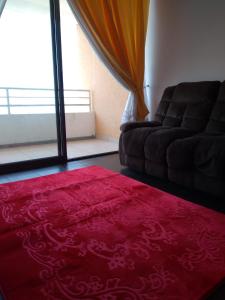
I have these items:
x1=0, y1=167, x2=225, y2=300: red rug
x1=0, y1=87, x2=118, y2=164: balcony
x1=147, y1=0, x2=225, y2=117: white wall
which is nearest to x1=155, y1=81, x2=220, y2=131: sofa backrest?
x1=147, y1=0, x2=225, y2=117: white wall

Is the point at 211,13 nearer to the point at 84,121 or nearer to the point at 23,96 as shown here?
the point at 23,96

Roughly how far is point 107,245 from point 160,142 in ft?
3.94

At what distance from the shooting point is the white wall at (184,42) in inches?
115

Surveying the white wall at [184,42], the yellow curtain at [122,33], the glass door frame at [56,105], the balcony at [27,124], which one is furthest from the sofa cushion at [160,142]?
the balcony at [27,124]

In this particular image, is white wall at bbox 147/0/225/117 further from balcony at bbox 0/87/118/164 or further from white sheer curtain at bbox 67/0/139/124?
balcony at bbox 0/87/118/164

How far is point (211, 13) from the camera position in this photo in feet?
9.61

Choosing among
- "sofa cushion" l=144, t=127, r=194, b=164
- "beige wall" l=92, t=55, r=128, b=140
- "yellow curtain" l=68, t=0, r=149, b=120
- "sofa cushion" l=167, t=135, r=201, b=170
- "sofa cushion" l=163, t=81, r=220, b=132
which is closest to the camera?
"sofa cushion" l=167, t=135, r=201, b=170

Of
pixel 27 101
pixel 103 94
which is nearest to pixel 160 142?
pixel 27 101

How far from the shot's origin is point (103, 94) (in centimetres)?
510

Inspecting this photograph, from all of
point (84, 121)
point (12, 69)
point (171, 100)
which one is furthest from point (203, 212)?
point (84, 121)

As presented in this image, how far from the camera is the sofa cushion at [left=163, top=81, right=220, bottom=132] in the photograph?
2.72 meters

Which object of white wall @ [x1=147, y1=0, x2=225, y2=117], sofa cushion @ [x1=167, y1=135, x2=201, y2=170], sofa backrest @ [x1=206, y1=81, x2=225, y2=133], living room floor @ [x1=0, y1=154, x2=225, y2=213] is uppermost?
white wall @ [x1=147, y1=0, x2=225, y2=117]

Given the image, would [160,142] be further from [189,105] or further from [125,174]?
[189,105]

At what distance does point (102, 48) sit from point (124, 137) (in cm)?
129
